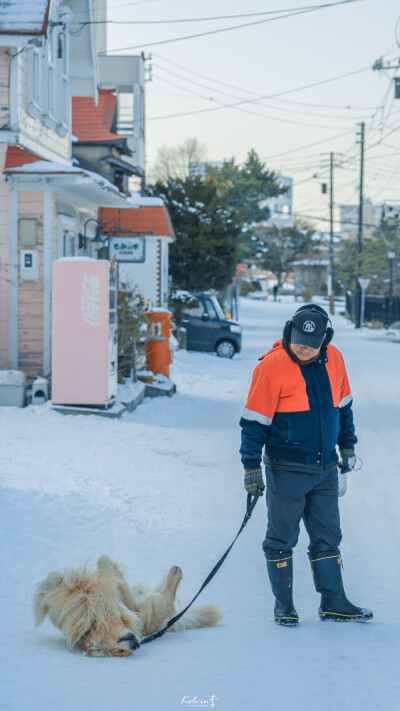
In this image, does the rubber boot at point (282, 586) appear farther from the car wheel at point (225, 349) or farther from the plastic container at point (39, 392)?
the car wheel at point (225, 349)

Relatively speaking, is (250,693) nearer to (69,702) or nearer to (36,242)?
(69,702)

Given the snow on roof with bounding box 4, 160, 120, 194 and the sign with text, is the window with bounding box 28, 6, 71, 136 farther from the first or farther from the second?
the sign with text

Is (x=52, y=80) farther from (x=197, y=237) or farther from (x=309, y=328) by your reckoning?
(x=197, y=237)

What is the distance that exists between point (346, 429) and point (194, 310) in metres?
22.9

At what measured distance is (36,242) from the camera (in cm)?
1520

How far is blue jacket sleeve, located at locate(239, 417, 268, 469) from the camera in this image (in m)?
5.44

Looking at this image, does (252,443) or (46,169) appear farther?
(46,169)

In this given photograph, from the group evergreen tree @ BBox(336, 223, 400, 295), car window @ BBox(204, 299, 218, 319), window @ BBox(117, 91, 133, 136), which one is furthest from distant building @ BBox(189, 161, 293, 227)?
car window @ BBox(204, 299, 218, 319)

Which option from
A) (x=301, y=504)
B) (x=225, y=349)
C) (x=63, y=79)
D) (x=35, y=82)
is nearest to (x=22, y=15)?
(x=35, y=82)

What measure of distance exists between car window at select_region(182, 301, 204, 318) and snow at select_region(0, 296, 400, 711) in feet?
43.2

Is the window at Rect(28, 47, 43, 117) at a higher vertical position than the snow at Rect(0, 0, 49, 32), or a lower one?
lower

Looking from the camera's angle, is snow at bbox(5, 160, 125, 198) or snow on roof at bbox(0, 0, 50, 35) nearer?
snow at bbox(5, 160, 125, 198)

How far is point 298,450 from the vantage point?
18.0ft

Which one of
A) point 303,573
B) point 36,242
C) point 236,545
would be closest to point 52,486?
point 236,545
